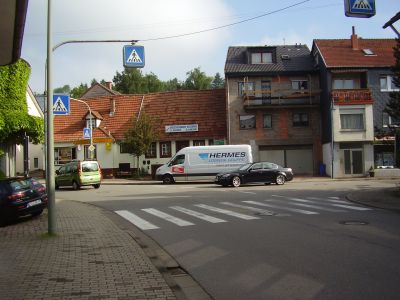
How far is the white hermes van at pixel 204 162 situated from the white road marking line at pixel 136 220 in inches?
642

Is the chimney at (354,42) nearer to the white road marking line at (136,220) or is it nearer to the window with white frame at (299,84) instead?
the window with white frame at (299,84)

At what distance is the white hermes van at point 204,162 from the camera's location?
32.2 metres

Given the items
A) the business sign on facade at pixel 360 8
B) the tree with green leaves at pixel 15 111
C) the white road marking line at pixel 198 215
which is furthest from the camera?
the tree with green leaves at pixel 15 111

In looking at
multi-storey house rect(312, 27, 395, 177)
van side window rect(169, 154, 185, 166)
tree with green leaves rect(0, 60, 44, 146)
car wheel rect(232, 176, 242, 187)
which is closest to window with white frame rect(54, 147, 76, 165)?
van side window rect(169, 154, 185, 166)

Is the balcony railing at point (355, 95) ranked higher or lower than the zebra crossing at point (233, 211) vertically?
higher

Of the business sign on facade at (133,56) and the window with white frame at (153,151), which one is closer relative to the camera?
the business sign on facade at (133,56)

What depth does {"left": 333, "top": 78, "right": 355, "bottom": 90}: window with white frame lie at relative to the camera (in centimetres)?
3878

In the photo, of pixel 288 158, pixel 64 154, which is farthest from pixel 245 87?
pixel 64 154

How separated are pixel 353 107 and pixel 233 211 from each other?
25.5 m

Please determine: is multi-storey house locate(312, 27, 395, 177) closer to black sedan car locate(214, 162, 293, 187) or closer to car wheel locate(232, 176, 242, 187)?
black sedan car locate(214, 162, 293, 187)

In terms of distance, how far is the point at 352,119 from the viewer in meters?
37.7

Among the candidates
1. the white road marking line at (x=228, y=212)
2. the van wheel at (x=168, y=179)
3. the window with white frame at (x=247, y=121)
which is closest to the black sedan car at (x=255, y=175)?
the van wheel at (x=168, y=179)

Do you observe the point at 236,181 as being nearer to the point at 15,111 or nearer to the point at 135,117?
the point at 15,111

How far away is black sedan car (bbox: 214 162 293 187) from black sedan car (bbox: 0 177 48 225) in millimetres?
14208
